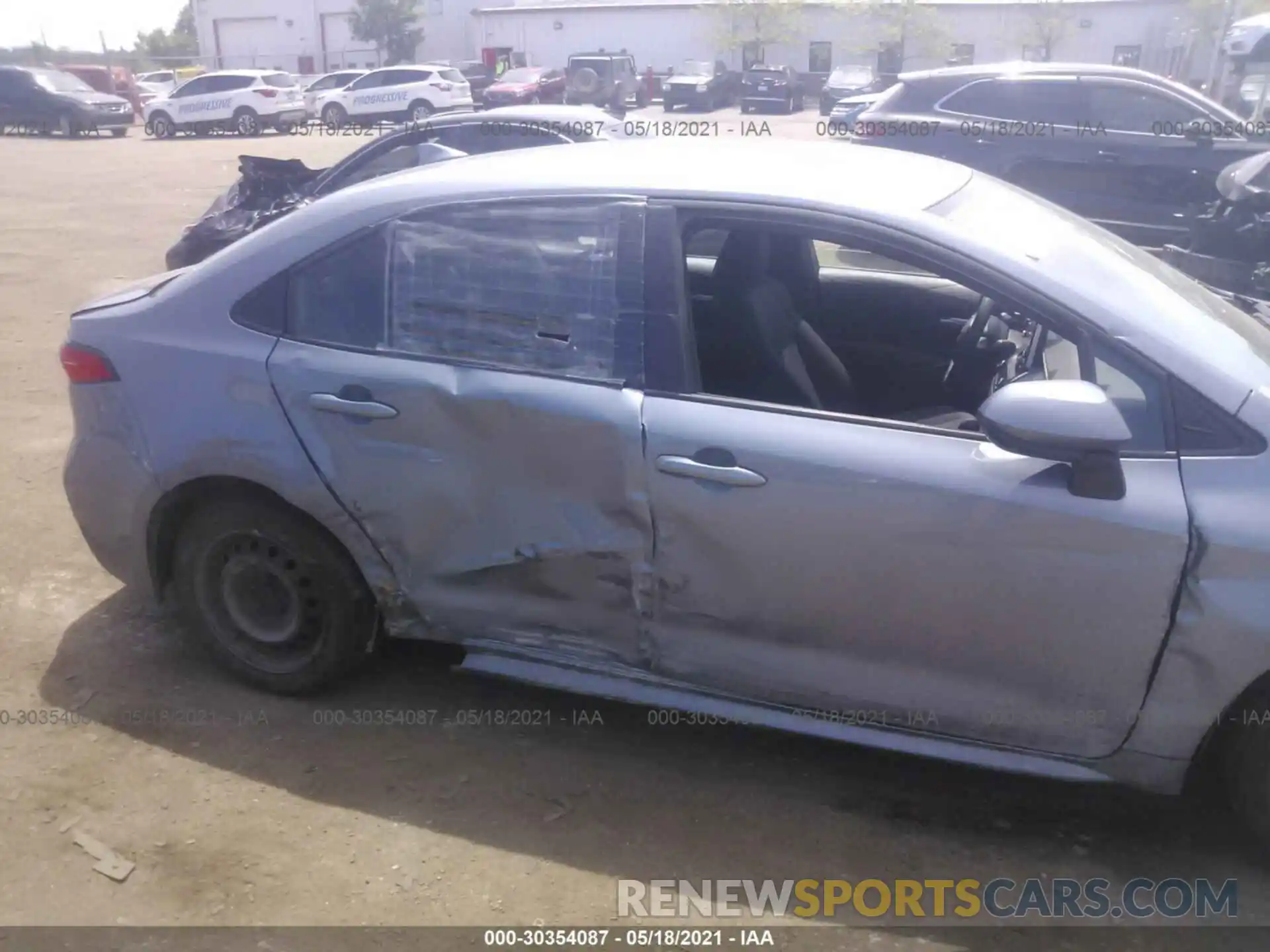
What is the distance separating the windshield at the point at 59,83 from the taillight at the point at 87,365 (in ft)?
96.1

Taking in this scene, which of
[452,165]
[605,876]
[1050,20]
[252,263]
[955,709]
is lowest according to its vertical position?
[605,876]

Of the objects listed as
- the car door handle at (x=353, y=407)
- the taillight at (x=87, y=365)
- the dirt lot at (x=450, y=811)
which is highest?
the taillight at (x=87, y=365)

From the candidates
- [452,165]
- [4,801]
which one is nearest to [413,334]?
[452,165]

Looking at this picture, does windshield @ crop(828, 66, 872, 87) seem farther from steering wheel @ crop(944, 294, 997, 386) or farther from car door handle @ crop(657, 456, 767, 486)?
car door handle @ crop(657, 456, 767, 486)

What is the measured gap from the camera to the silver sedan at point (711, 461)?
8.21 feet

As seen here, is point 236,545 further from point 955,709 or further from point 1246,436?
point 1246,436

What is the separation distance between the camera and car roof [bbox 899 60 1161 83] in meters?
8.67

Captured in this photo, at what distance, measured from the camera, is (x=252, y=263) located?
3232mm

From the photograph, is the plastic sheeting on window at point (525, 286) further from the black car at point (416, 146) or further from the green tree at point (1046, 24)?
the green tree at point (1046, 24)

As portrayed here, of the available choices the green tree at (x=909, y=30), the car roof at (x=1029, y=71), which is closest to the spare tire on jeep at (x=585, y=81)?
the green tree at (x=909, y=30)

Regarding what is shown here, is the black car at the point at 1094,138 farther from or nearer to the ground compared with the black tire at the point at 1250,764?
farther from the ground

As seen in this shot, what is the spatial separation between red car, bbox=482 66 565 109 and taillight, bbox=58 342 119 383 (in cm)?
3106

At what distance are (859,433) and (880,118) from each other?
23.3ft

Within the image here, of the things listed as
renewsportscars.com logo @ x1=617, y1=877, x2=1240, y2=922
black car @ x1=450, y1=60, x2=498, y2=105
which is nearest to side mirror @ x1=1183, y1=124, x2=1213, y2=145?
renewsportscars.com logo @ x1=617, y1=877, x2=1240, y2=922
